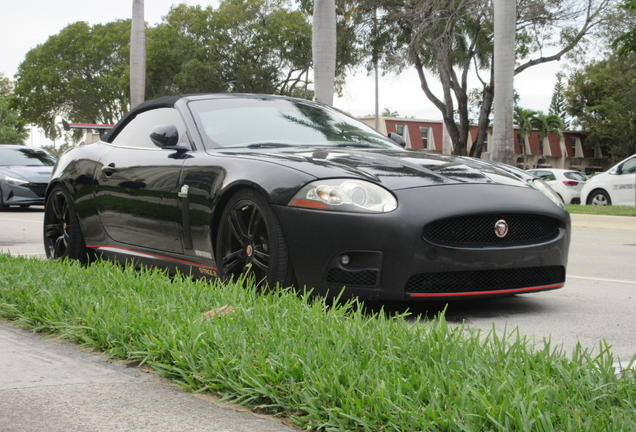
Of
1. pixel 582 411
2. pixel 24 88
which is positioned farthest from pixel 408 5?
pixel 24 88

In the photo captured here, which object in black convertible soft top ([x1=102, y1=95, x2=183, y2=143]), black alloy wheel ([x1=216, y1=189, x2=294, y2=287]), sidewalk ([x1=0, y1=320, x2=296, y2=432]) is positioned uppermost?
black convertible soft top ([x1=102, y1=95, x2=183, y2=143])

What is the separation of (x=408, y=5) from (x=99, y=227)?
26.2m

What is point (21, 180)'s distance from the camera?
17469 millimetres

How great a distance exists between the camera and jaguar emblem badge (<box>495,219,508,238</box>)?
4570 millimetres

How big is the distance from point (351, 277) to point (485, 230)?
2.63 feet

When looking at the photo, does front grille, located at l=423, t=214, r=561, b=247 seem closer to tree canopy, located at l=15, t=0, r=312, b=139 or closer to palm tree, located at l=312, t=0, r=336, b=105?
palm tree, located at l=312, t=0, r=336, b=105

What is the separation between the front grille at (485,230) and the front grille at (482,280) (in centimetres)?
17

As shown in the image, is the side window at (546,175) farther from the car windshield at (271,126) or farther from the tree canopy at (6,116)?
the tree canopy at (6,116)

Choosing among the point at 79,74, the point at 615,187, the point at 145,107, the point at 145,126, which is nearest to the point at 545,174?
the point at 615,187

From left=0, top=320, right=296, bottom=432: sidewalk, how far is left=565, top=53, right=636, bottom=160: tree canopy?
Result: 5333cm

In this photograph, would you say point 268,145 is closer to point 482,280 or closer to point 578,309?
point 482,280

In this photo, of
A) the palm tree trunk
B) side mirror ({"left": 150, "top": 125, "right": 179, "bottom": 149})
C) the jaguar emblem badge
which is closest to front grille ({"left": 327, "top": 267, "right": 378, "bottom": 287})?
the jaguar emblem badge

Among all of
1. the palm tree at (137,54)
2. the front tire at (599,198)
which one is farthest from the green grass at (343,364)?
the palm tree at (137,54)

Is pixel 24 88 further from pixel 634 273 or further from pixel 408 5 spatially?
pixel 634 273
